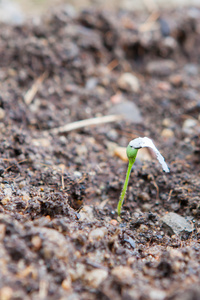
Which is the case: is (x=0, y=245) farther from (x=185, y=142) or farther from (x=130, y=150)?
(x=185, y=142)

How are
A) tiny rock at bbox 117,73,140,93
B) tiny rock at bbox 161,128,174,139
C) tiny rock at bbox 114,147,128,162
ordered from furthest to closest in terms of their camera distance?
1. tiny rock at bbox 117,73,140,93
2. tiny rock at bbox 161,128,174,139
3. tiny rock at bbox 114,147,128,162

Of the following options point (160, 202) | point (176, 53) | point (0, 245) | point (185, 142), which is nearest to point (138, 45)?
point (176, 53)

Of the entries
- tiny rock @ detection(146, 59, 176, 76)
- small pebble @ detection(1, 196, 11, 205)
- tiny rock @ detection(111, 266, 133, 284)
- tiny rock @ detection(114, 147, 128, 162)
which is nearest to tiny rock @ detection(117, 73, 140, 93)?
tiny rock @ detection(146, 59, 176, 76)

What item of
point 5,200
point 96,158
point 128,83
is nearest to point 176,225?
point 96,158

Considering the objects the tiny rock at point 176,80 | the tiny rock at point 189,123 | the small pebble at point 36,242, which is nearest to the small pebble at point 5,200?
the small pebble at point 36,242

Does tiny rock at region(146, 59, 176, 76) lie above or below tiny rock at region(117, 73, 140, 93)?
above

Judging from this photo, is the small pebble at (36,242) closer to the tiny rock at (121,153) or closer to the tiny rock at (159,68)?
the tiny rock at (121,153)

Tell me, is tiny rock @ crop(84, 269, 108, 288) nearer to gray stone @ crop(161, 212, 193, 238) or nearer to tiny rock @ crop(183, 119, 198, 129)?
gray stone @ crop(161, 212, 193, 238)
